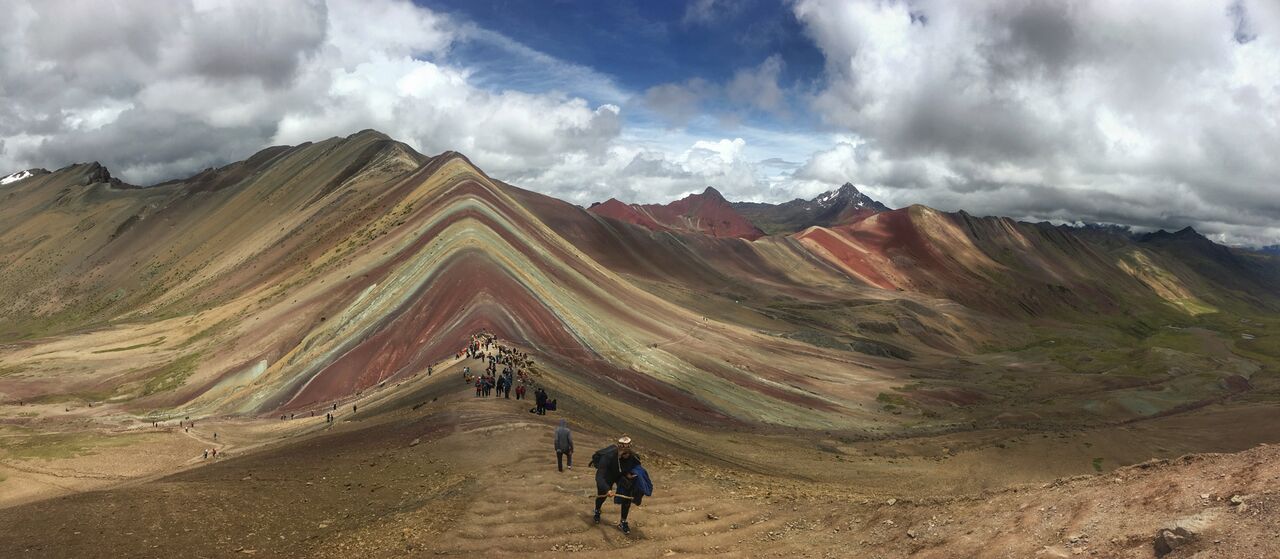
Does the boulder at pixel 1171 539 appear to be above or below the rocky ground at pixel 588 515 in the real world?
above

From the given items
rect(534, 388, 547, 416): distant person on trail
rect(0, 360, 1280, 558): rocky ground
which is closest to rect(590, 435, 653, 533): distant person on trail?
rect(0, 360, 1280, 558): rocky ground

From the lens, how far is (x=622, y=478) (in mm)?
13453

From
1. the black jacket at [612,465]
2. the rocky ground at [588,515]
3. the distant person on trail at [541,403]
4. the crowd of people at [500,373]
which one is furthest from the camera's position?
the crowd of people at [500,373]

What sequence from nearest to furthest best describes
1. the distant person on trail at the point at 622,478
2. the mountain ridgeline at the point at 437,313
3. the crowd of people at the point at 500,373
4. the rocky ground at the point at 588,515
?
the rocky ground at the point at 588,515
the distant person on trail at the point at 622,478
the crowd of people at the point at 500,373
the mountain ridgeline at the point at 437,313

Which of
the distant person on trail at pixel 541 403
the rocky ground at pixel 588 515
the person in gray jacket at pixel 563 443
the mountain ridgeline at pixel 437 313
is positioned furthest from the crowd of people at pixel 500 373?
the person in gray jacket at pixel 563 443

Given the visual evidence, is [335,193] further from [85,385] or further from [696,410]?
[696,410]

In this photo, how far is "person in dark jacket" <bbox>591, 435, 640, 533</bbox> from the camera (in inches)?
527

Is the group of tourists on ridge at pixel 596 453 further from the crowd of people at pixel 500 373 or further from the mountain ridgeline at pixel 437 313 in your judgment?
the mountain ridgeline at pixel 437 313

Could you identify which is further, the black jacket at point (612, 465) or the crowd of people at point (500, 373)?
the crowd of people at point (500, 373)

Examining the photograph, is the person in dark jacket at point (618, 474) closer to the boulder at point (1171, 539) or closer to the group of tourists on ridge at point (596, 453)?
the group of tourists on ridge at point (596, 453)

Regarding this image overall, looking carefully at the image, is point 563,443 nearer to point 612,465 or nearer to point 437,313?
point 612,465

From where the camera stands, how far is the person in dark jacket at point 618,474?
1339cm

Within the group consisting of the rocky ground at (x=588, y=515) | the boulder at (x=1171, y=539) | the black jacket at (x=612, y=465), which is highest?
the black jacket at (x=612, y=465)

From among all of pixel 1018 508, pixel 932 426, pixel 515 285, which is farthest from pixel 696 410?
pixel 1018 508
